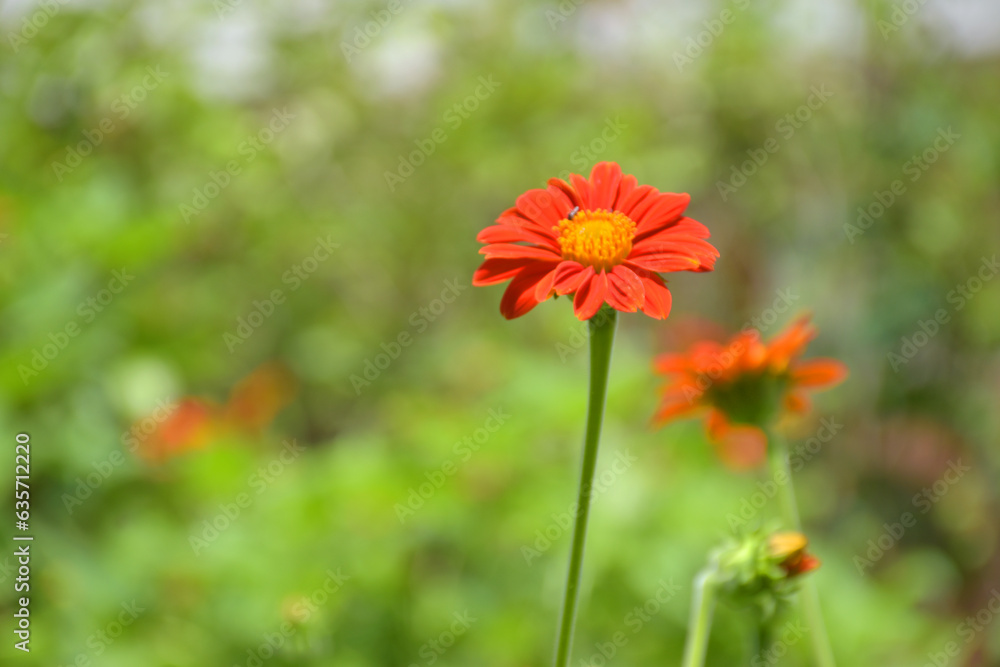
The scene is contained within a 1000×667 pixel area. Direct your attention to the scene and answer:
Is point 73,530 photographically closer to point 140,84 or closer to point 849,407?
point 140,84

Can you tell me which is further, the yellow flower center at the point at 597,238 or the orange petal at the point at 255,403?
the orange petal at the point at 255,403

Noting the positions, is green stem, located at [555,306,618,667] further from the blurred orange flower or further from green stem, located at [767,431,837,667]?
the blurred orange flower

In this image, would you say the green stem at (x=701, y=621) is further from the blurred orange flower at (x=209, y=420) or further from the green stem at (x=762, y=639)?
the blurred orange flower at (x=209, y=420)

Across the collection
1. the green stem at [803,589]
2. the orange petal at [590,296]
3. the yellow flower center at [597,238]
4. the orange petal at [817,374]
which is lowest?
the green stem at [803,589]

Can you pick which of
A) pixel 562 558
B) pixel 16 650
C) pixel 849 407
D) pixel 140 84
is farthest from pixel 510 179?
pixel 16 650

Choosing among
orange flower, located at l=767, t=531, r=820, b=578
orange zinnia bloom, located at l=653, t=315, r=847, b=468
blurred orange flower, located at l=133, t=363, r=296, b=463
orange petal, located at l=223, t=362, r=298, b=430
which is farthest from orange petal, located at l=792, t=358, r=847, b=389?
orange petal, located at l=223, t=362, r=298, b=430

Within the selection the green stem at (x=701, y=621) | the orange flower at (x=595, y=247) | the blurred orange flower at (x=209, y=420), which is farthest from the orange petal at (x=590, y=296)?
the blurred orange flower at (x=209, y=420)
